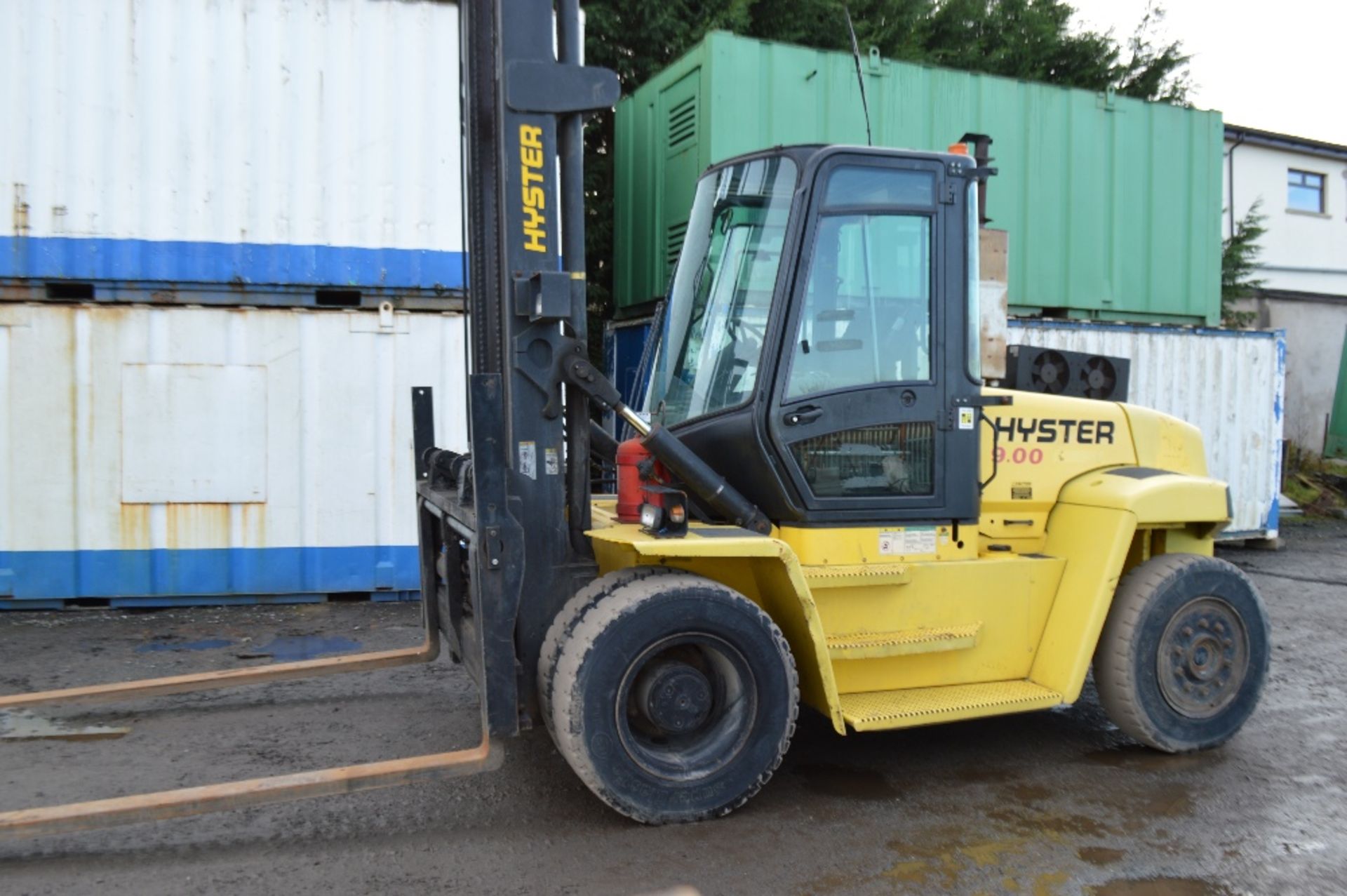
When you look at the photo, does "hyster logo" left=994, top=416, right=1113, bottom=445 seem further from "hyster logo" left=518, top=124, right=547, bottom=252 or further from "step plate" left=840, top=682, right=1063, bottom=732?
"hyster logo" left=518, top=124, right=547, bottom=252

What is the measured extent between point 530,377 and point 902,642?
1.85 metres

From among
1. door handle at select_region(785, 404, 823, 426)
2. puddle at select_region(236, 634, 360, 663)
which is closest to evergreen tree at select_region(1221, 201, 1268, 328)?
puddle at select_region(236, 634, 360, 663)

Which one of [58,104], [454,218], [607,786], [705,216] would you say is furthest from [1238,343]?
[58,104]

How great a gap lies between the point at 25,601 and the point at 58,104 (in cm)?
367

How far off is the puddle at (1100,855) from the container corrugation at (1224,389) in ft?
26.6

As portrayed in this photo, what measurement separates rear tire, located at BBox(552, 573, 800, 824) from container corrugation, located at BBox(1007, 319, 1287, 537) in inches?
327

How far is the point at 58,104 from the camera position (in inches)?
316

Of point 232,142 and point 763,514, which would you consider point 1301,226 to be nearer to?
point 232,142

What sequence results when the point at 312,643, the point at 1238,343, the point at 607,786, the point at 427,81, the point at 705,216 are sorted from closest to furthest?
1. the point at 607,786
2. the point at 705,216
3. the point at 312,643
4. the point at 427,81
5. the point at 1238,343

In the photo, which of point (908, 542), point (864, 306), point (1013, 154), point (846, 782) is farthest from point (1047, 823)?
point (1013, 154)

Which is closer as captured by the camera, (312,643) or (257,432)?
(312,643)

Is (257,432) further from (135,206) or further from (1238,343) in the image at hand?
(1238,343)

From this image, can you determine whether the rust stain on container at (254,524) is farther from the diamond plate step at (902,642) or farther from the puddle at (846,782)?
the diamond plate step at (902,642)

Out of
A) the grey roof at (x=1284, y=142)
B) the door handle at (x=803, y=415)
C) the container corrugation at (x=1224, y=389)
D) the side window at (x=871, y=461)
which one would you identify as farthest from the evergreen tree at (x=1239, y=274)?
the door handle at (x=803, y=415)
